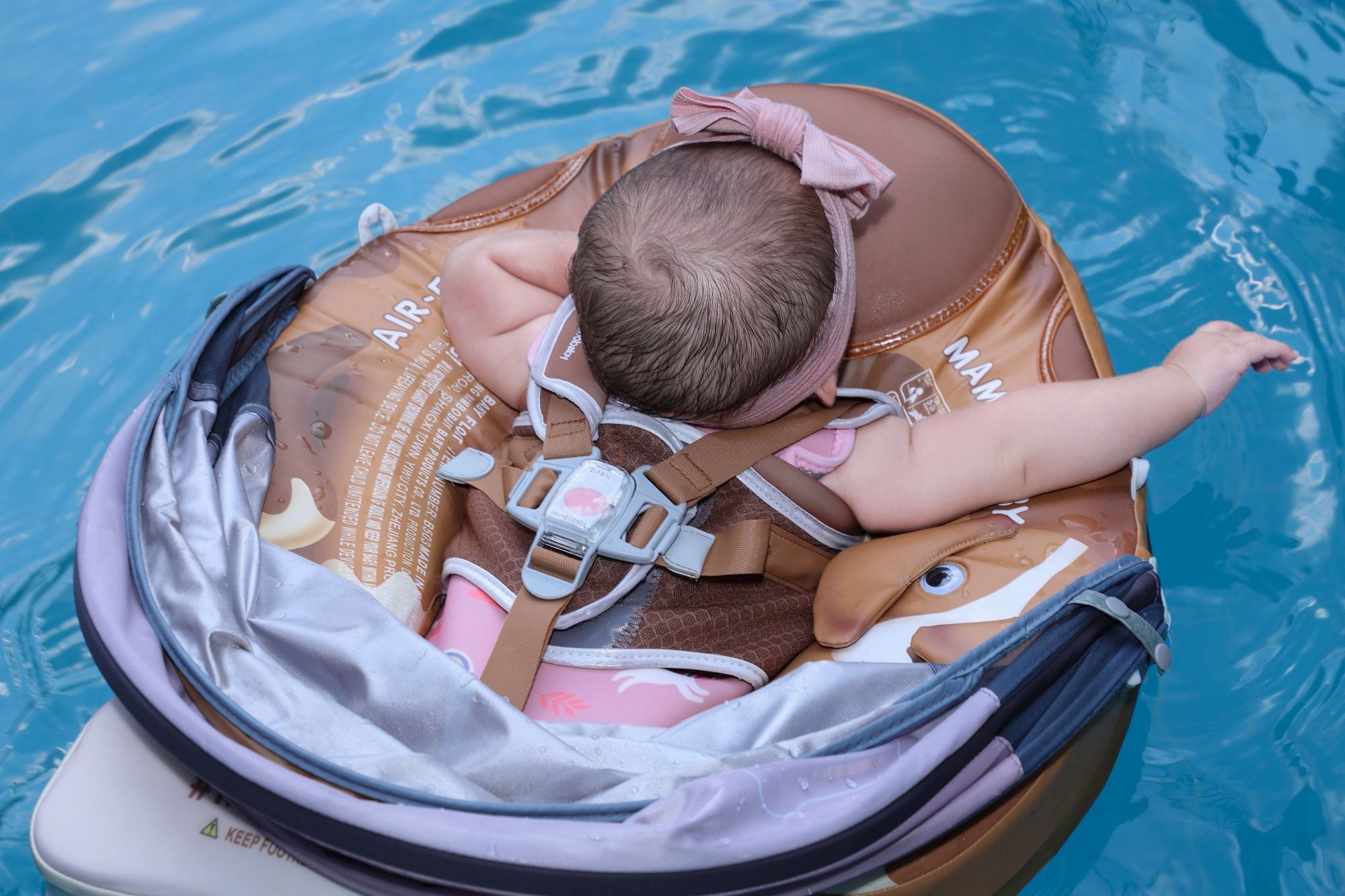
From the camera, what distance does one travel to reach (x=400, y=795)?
44.2 inches

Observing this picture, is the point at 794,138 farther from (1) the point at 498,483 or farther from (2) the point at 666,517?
(1) the point at 498,483

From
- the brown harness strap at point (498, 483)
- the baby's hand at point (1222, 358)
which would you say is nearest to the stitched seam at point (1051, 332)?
the baby's hand at point (1222, 358)

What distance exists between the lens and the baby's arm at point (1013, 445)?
5.05 ft

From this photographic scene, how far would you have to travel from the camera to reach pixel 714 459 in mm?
1482

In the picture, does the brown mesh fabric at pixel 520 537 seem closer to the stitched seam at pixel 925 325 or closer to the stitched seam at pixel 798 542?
the stitched seam at pixel 798 542

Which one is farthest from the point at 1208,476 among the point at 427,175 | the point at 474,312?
the point at 427,175

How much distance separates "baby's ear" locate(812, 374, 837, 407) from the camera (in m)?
1.49

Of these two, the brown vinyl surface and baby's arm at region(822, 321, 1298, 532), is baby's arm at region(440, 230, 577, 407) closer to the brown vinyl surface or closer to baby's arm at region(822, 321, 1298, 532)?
the brown vinyl surface

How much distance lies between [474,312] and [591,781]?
797 millimetres

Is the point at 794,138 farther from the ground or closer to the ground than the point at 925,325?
farther from the ground

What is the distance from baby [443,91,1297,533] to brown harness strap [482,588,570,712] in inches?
11.3

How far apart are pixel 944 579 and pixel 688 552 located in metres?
0.36

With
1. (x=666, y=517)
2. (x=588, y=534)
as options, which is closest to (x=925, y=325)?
(x=666, y=517)

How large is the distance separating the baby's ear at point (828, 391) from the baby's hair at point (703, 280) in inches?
4.8
